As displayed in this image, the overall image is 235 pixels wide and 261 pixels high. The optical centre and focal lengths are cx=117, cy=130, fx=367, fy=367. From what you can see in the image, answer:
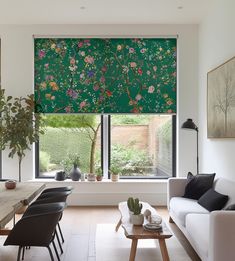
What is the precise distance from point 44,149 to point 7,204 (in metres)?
3.48

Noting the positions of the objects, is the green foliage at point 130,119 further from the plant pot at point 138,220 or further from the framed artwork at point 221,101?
the plant pot at point 138,220

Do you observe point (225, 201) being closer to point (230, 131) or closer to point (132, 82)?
point (230, 131)

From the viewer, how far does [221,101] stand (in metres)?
5.23

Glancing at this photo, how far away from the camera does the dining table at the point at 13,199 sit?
3121mm

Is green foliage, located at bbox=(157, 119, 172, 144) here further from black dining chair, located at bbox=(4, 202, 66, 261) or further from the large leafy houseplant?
black dining chair, located at bbox=(4, 202, 66, 261)

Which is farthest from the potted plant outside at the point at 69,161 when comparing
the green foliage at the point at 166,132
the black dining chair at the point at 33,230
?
the black dining chair at the point at 33,230

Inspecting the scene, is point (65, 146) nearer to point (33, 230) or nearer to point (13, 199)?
point (13, 199)

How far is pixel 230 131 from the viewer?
16.0ft

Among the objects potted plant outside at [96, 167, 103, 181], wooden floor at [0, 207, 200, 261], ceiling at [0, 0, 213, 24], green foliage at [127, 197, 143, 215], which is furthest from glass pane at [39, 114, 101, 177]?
green foliage at [127, 197, 143, 215]

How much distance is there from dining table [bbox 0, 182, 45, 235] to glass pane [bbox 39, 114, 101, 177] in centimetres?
225

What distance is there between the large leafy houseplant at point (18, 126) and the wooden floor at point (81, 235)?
54.4 inches

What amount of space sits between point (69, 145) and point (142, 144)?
1386 millimetres

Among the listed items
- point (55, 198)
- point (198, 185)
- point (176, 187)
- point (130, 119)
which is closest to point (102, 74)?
point (130, 119)

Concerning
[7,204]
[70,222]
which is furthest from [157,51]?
[7,204]
